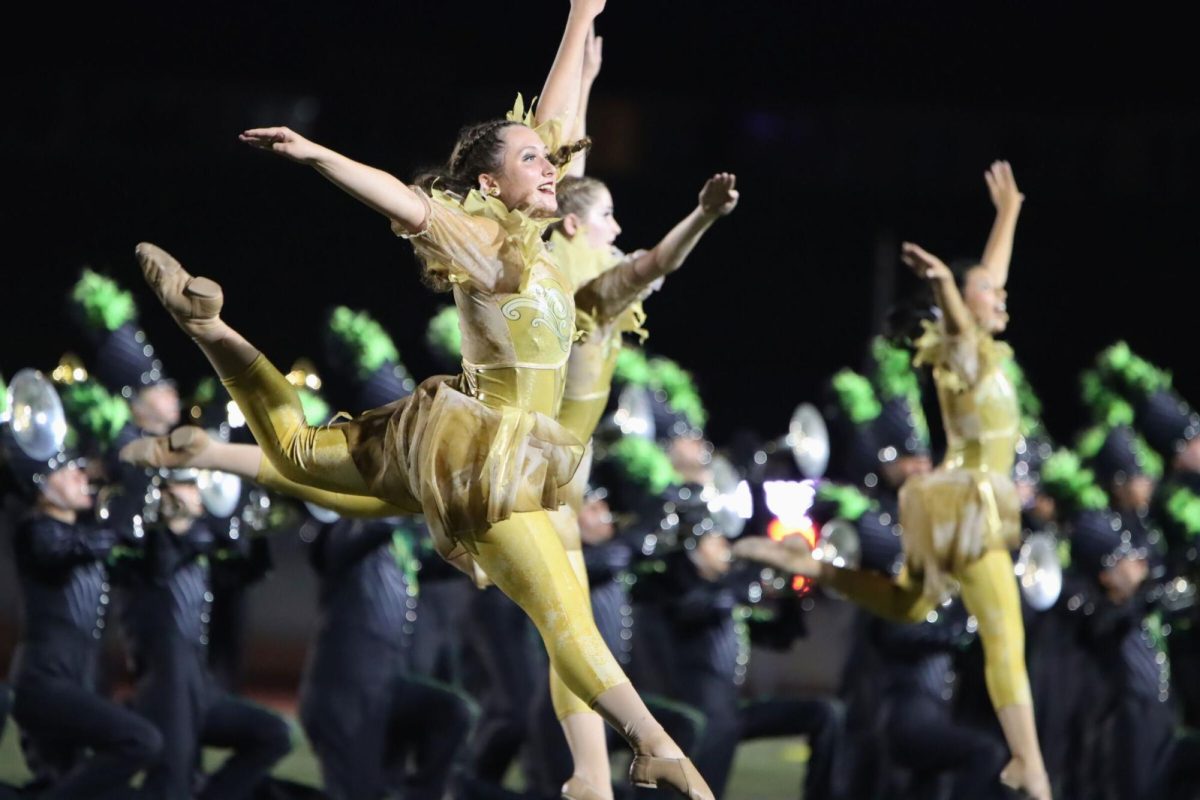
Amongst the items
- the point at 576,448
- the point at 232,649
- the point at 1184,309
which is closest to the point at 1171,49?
the point at 1184,309

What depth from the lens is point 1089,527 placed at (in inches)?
309

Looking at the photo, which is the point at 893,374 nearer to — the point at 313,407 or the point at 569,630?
the point at 313,407

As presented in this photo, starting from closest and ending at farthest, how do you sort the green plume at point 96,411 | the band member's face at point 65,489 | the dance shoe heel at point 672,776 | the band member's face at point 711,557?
the dance shoe heel at point 672,776 → the band member's face at point 65,489 → the green plume at point 96,411 → the band member's face at point 711,557

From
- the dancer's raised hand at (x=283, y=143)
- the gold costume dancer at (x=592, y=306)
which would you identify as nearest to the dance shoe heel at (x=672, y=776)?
the gold costume dancer at (x=592, y=306)

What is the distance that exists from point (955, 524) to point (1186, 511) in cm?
280

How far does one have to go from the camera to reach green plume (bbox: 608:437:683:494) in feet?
23.3

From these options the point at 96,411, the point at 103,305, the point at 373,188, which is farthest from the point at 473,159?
the point at 103,305

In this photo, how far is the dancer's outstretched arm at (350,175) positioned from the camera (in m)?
3.77

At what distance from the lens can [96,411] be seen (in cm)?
638

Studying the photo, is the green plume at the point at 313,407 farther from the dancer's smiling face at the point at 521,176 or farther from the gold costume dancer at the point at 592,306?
the dancer's smiling face at the point at 521,176

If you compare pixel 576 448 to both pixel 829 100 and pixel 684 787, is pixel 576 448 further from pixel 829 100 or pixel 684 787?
pixel 829 100

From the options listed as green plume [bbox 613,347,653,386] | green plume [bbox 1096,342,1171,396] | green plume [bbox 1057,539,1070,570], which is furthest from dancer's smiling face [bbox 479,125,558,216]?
green plume [bbox 1096,342,1171,396]

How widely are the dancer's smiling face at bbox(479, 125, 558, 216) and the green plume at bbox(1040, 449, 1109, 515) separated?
413 centimetres

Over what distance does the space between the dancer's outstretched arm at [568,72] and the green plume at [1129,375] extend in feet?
15.5
